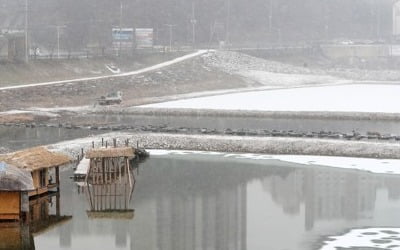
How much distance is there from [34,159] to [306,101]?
44243 mm

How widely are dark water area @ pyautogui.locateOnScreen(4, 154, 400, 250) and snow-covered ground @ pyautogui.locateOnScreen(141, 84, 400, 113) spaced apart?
26.7 meters

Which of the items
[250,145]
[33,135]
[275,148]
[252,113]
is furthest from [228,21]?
[275,148]

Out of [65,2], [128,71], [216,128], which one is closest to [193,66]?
[128,71]

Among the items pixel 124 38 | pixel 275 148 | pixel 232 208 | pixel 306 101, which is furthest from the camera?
pixel 124 38

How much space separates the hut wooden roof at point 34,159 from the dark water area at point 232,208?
1454mm

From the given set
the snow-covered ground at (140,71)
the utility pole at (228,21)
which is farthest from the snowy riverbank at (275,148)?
the utility pole at (228,21)

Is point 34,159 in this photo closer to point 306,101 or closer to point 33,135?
point 33,135

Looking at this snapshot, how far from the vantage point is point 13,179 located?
30031 mm

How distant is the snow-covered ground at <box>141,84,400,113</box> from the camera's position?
67.8 metres

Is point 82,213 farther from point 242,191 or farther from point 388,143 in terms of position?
point 388,143

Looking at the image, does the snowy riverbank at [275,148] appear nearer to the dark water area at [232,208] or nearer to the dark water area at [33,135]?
the dark water area at [33,135]

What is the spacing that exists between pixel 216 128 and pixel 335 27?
428ft

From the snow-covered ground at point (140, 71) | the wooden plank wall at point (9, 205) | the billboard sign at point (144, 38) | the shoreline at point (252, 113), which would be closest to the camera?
the wooden plank wall at point (9, 205)

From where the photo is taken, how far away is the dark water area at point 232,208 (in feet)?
90.2
